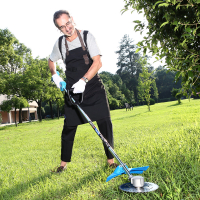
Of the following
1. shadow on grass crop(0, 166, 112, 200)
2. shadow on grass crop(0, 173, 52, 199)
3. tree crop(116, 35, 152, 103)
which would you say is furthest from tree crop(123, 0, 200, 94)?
tree crop(116, 35, 152, 103)

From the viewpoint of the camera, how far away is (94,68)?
3178 mm

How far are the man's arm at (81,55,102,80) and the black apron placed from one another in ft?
0.79

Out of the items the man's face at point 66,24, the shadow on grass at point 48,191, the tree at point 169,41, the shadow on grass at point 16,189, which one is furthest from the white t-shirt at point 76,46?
the shadow on grass at point 16,189

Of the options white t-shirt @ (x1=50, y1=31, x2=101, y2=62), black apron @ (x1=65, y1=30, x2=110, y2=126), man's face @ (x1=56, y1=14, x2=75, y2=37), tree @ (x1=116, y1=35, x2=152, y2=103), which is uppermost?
tree @ (x1=116, y1=35, x2=152, y2=103)

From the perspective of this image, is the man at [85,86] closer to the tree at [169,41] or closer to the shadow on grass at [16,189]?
the shadow on grass at [16,189]

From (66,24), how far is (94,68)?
2.63 feet

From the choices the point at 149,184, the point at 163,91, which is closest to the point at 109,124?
the point at 149,184

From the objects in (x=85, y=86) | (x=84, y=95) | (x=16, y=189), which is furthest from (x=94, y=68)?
(x=16, y=189)

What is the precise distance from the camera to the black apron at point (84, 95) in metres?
3.42

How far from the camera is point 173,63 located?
112 inches

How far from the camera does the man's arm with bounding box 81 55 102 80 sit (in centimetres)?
315

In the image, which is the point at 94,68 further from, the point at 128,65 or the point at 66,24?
the point at 128,65

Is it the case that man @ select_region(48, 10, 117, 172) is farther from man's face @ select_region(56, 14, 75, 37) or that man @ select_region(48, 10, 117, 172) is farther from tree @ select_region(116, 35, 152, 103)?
tree @ select_region(116, 35, 152, 103)

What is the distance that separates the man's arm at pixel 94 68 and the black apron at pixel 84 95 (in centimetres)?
24
